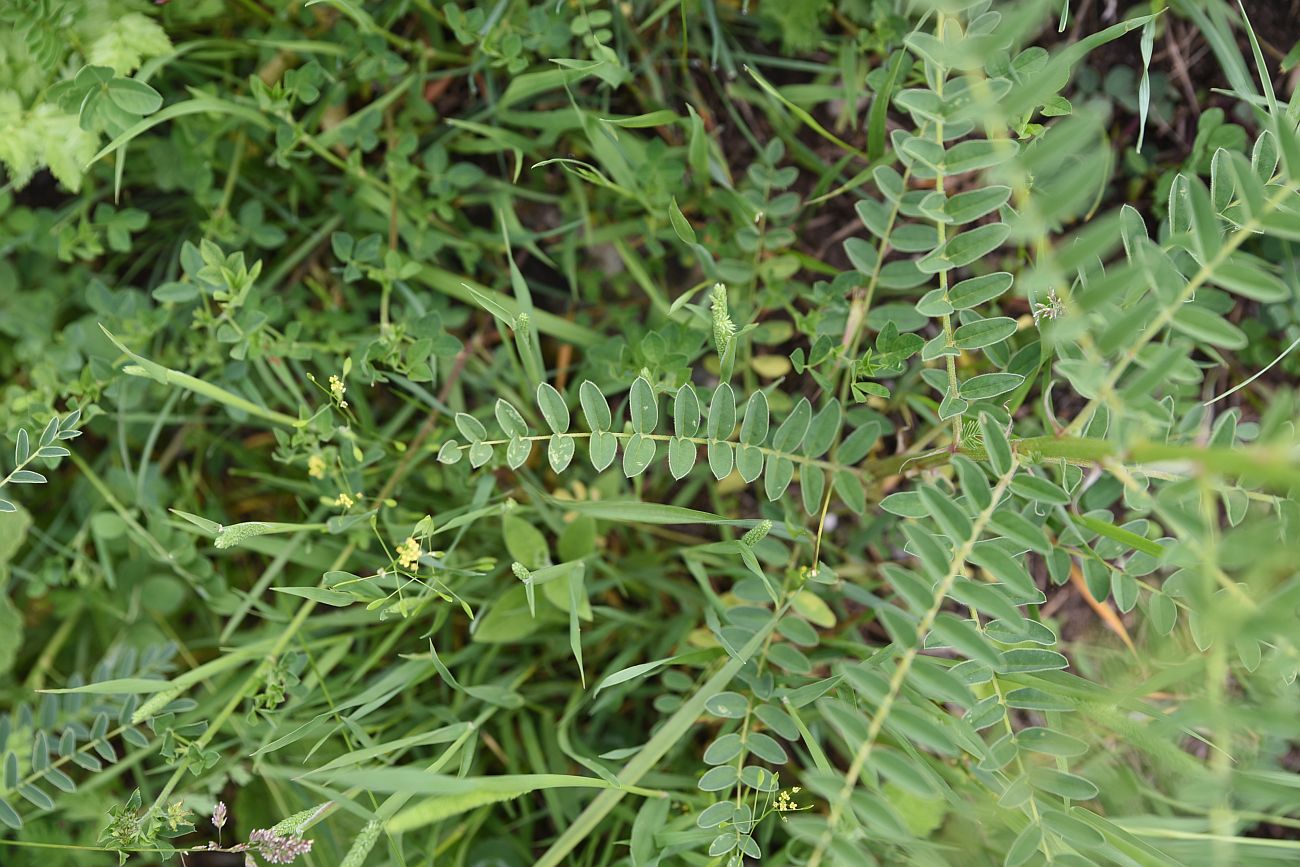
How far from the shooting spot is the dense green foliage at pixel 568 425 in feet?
4.37

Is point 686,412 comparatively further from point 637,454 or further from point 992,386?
point 992,386

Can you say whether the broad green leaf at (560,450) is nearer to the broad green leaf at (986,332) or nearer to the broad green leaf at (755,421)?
the broad green leaf at (755,421)

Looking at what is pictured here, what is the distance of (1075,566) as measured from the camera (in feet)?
6.03

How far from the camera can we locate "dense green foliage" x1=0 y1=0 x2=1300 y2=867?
1332 millimetres

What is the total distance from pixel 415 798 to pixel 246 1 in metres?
1.54

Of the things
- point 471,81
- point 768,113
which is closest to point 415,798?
point 471,81

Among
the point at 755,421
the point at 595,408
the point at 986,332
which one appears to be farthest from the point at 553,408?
the point at 986,332

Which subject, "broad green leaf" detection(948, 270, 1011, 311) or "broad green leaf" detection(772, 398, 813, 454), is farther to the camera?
"broad green leaf" detection(772, 398, 813, 454)

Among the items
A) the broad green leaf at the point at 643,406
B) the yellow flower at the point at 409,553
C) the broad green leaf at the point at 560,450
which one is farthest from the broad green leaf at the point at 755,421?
the yellow flower at the point at 409,553

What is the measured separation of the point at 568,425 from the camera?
1.47 m

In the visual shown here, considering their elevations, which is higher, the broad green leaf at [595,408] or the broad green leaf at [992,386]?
the broad green leaf at [992,386]

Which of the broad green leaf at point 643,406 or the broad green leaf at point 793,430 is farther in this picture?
the broad green leaf at point 793,430

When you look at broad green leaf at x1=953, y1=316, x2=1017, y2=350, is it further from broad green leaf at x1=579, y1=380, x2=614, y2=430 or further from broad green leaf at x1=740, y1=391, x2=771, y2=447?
broad green leaf at x1=579, y1=380, x2=614, y2=430

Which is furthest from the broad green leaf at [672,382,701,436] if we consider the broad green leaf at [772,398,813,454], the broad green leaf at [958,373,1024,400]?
the broad green leaf at [958,373,1024,400]
